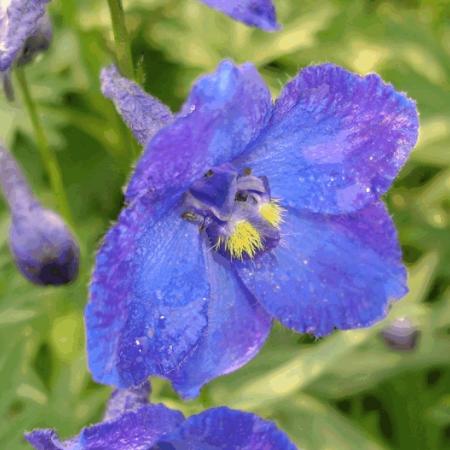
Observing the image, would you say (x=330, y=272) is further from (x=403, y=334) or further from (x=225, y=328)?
(x=403, y=334)

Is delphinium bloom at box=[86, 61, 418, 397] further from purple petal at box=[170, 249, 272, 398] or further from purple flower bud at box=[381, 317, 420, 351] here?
purple flower bud at box=[381, 317, 420, 351]

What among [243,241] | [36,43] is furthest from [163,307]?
[36,43]

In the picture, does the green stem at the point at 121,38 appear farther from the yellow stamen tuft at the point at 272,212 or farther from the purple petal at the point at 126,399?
the purple petal at the point at 126,399

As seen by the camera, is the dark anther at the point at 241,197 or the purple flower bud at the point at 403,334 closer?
the dark anther at the point at 241,197

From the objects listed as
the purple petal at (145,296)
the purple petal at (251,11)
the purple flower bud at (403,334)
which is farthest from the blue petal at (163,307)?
the purple flower bud at (403,334)

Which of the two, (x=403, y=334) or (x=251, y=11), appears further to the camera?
(x=403, y=334)

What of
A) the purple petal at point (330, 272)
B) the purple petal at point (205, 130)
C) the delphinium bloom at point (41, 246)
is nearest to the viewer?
the purple petal at point (205, 130)

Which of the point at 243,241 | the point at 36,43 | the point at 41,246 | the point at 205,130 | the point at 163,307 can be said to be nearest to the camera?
the point at 205,130

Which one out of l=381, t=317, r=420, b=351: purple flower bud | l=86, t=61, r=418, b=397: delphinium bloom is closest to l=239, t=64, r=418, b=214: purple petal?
l=86, t=61, r=418, b=397: delphinium bloom
